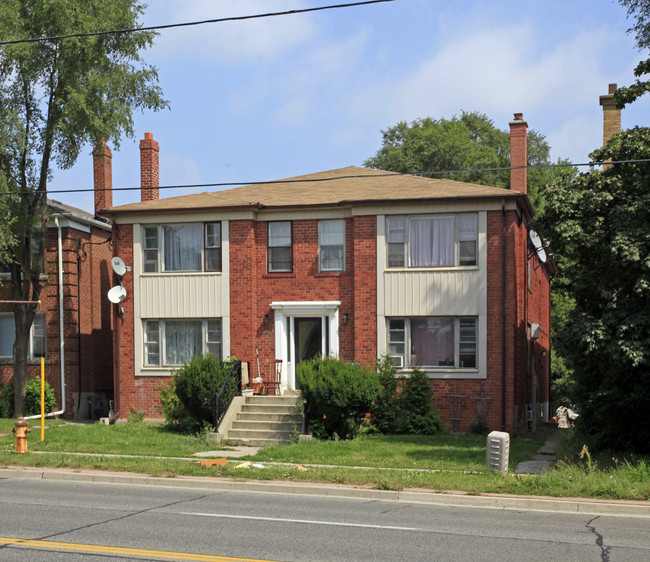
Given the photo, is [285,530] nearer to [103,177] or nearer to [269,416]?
[269,416]

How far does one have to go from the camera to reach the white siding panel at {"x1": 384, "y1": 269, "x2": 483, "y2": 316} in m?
21.5

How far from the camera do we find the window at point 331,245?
74.9ft

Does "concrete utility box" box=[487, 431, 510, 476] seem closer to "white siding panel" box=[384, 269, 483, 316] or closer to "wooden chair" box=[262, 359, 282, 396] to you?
"white siding panel" box=[384, 269, 483, 316]

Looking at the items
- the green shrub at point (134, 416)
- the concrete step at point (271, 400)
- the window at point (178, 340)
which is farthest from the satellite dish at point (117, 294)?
the concrete step at point (271, 400)

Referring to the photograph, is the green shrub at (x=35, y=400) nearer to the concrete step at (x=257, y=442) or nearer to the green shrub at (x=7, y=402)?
the green shrub at (x=7, y=402)

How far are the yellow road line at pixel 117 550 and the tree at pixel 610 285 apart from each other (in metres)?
8.73

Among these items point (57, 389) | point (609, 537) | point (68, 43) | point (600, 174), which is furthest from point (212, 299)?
point (609, 537)

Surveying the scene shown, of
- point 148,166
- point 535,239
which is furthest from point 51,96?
point 535,239

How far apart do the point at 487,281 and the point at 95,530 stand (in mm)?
13978

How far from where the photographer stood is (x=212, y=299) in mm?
23156

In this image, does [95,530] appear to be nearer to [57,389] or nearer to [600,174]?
[600,174]

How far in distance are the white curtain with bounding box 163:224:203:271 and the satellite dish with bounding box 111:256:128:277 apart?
48.7 inches

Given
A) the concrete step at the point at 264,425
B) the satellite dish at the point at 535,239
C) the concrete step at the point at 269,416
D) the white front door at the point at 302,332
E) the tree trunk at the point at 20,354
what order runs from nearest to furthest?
1. the concrete step at the point at 264,425
2. the concrete step at the point at 269,416
3. the white front door at the point at 302,332
4. the satellite dish at the point at 535,239
5. the tree trunk at the point at 20,354

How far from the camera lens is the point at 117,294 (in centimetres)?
2311
